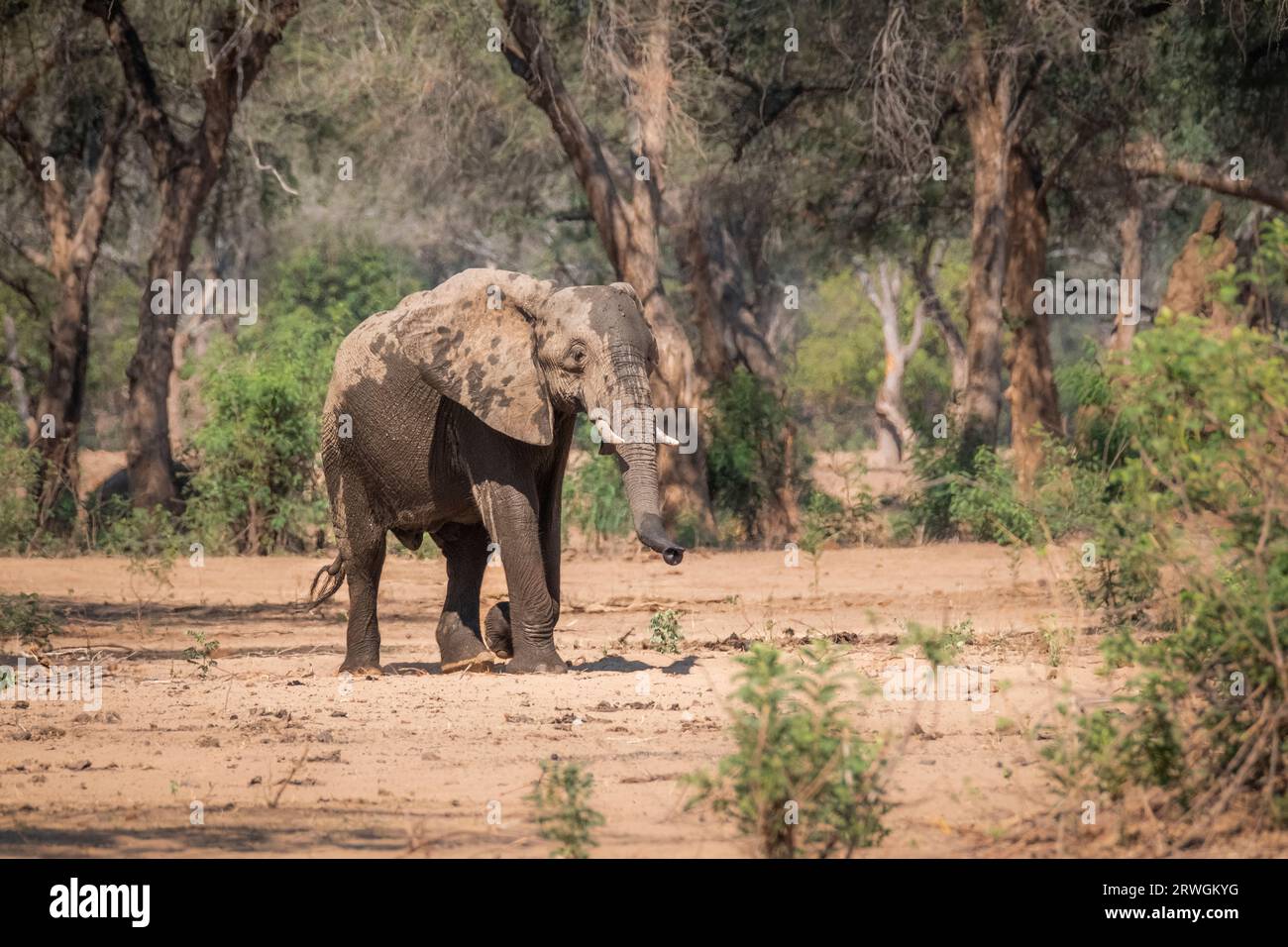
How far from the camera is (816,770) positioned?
5.67 metres

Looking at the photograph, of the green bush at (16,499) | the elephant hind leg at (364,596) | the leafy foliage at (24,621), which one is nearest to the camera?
the elephant hind leg at (364,596)

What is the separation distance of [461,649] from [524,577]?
95 cm

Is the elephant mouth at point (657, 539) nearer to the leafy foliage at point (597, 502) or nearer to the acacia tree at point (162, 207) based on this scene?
the leafy foliage at point (597, 502)

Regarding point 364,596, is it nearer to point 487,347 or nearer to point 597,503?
point 487,347

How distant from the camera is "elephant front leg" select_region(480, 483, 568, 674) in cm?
988

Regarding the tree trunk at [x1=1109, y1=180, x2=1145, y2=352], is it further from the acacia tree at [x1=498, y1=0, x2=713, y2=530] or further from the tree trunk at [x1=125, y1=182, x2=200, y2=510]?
the tree trunk at [x1=125, y1=182, x2=200, y2=510]

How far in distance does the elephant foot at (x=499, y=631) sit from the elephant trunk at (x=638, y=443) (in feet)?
4.85

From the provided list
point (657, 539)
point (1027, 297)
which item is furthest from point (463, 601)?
point (1027, 297)

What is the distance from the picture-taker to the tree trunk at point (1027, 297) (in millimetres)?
22094

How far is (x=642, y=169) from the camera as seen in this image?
19672 mm

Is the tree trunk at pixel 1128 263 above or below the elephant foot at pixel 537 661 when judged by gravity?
above

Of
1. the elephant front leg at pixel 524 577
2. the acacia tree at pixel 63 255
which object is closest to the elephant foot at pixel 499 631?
the elephant front leg at pixel 524 577

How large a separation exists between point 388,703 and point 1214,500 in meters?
4.52

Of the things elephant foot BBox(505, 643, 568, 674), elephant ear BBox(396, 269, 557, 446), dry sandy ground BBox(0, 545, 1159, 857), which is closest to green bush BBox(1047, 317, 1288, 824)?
dry sandy ground BBox(0, 545, 1159, 857)
